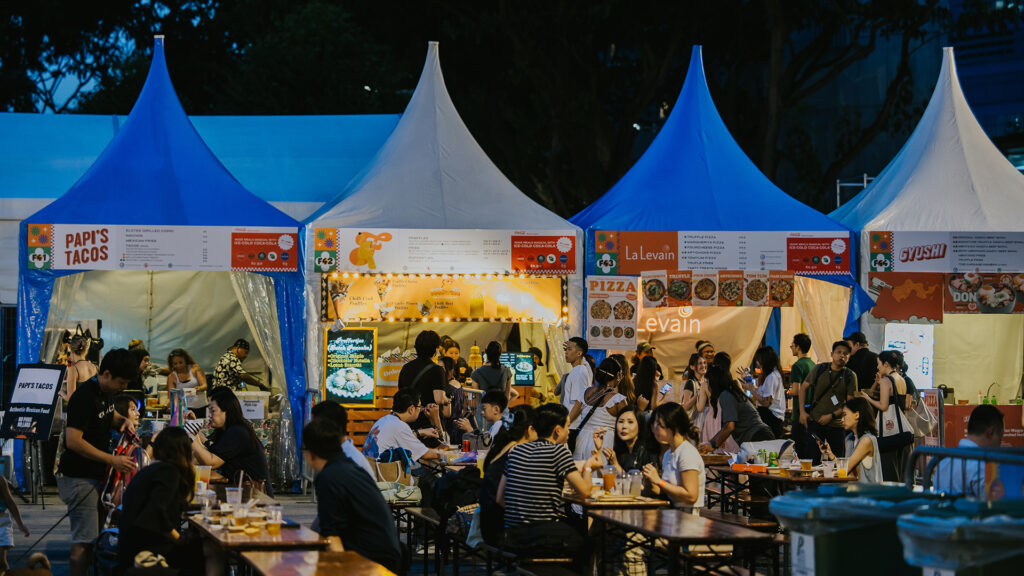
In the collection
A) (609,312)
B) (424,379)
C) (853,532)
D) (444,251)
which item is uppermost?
(444,251)

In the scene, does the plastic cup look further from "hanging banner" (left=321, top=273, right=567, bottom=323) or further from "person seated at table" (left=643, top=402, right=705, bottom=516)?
"hanging banner" (left=321, top=273, right=567, bottom=323)

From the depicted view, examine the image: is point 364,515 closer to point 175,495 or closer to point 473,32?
point 175,495

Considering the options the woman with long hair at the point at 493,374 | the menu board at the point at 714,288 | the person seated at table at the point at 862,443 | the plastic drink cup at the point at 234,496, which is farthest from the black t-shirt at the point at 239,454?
the menu board at the point at 714,288

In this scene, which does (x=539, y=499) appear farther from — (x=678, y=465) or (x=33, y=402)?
(x=33, y=402)

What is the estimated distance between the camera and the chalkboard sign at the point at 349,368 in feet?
43.7

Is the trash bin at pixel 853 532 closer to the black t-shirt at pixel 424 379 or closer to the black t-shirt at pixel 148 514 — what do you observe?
the black t-shirt at pixel 148 514

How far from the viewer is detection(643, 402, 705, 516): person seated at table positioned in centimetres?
773

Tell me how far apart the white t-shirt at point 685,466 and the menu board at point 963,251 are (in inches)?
255

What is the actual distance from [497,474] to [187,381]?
6.17 m

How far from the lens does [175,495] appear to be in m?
6.62

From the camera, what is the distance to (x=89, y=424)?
794 cm

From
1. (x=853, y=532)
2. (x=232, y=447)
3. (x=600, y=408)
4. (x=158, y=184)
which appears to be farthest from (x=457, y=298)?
(x=853, y=532)

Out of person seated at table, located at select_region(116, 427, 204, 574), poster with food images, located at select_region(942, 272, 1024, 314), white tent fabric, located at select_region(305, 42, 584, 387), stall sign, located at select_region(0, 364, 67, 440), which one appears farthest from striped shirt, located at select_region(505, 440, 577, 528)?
poster with food images, located at select_region(942, 272, 1024, 314)

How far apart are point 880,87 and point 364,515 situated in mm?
25268
